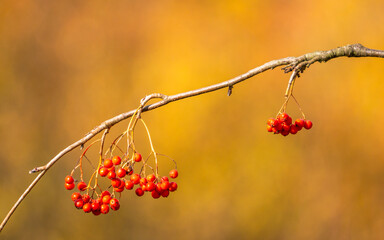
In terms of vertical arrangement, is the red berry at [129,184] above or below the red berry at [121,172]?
below

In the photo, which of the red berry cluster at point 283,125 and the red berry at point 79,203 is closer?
the red berry at point 79,203

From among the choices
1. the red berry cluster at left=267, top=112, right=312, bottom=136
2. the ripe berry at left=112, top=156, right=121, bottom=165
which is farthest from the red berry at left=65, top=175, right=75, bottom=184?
the red berry cluster at left=267, top=112, right=312, bottom=136

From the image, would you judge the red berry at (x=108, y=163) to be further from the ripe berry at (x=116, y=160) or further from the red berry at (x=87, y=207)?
the red berry at (x=87, y=207)

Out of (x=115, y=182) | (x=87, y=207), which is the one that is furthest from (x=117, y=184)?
(x=87, y=207)

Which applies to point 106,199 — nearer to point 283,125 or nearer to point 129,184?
point 129,184

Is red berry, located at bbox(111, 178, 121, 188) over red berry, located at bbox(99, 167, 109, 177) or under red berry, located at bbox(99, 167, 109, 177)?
under

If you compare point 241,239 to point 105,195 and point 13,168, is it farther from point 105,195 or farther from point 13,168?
point 105,195

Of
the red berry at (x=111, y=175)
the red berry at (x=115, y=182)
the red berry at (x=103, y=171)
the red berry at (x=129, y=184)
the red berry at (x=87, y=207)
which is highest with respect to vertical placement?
the red berry at (x=103, y=171)

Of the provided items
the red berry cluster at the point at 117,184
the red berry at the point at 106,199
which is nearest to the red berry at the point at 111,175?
the red berry cluster at the point at 117,184

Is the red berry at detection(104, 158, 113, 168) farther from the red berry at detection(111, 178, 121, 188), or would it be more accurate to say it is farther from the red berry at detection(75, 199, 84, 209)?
the red berry at detection(75, 199, 84, 209)

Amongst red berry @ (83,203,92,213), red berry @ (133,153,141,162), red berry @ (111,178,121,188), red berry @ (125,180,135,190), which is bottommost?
red berry @ (83,203,92,213)

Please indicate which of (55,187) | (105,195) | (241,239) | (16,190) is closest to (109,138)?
(55,187)

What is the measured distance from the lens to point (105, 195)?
1.66 metres

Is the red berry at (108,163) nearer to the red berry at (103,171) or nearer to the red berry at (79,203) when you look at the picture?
the red berry at (103,171)
